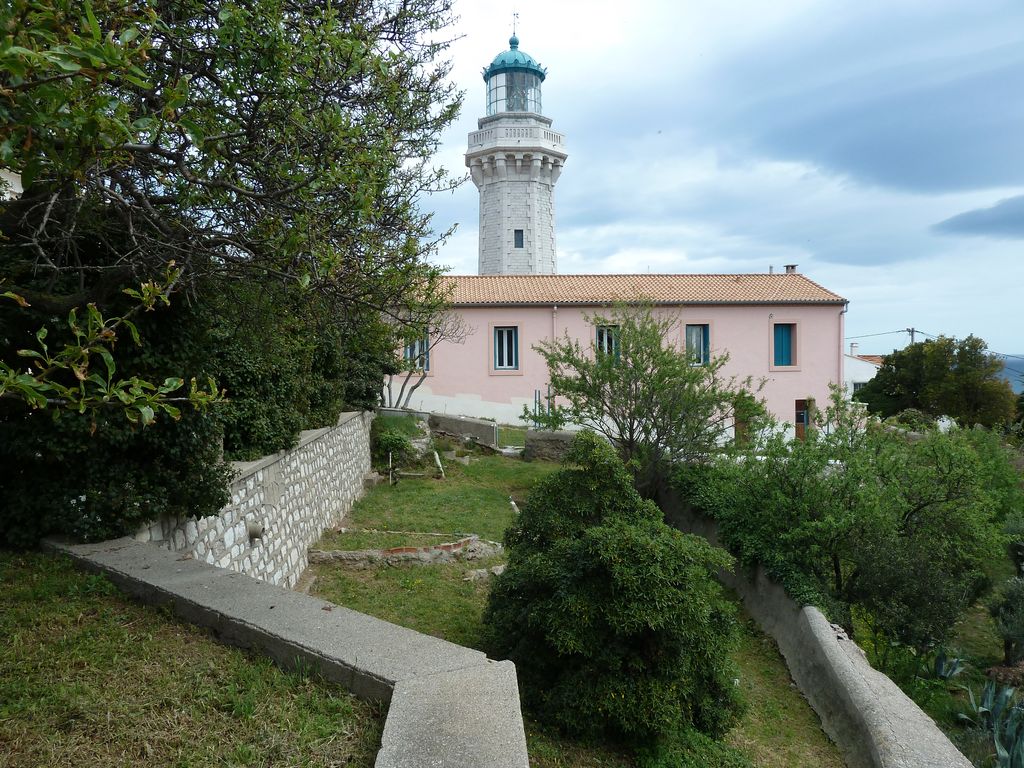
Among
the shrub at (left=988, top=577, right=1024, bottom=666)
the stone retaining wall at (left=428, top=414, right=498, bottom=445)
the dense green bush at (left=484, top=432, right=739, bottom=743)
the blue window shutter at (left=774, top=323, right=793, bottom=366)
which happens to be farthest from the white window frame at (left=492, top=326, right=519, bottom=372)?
the dense green bush at (left=484, top=432, right=739, bottom=743)

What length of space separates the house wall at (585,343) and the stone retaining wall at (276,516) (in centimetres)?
1299

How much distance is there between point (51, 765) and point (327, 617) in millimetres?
1459

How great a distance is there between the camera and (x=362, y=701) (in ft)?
10.7

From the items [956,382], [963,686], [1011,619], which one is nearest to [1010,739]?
[963,686]

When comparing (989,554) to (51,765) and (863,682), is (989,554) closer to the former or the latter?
(863,682)

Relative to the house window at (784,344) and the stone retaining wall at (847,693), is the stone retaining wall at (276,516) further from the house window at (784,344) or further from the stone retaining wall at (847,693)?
the house window at (784,344)

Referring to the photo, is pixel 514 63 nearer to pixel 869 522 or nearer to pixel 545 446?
pixel 545 446

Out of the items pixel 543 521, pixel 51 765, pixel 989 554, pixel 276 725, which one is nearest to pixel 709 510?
pixel 989 554

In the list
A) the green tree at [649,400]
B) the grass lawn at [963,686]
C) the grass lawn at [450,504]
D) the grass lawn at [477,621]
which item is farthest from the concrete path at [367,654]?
the green tree at [649,400]

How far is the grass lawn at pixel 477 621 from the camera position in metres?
4.70

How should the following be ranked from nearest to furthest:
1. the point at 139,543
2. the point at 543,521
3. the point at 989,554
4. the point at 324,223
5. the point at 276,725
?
the point at 276,725, the point at 324,223, the point at 139,543, the point at 543,521, the point at 989,554

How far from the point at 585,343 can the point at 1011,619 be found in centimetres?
1701

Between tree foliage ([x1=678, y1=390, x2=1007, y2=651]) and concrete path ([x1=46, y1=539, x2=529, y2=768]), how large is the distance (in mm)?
6169

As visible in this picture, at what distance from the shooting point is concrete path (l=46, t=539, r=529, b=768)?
2740 millimetres
